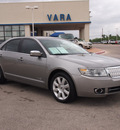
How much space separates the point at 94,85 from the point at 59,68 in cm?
87

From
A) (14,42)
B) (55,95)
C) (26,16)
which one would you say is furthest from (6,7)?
(55,95)

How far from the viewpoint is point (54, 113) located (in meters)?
3.52

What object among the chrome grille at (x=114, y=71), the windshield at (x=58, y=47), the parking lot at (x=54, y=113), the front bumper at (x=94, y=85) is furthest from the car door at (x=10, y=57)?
the chrome grille at (x=114, y=71)

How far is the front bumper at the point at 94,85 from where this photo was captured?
3632 millimetres

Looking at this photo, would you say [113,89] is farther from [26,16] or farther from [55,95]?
[26,16]

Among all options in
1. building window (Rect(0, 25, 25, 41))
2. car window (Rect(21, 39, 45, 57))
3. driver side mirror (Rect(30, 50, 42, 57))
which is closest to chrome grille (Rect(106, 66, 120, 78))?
driver side mirror (Rect(30, 50, 42, 57))

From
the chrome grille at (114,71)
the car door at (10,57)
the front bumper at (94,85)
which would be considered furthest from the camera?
the car door at (10,57)

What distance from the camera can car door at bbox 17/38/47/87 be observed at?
446cm

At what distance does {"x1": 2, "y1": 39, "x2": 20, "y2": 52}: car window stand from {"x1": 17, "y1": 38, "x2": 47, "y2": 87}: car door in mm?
251

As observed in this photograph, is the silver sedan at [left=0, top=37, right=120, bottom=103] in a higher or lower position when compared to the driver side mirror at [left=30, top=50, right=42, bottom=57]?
lower

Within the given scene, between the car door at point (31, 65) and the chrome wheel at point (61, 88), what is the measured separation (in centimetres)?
38

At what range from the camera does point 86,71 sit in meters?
3.71

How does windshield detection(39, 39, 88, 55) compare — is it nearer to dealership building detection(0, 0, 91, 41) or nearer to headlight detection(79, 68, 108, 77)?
headlight detection(79, 68, 108, 77)

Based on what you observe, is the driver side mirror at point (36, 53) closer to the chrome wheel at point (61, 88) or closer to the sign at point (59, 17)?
the chrome wheel at point (61, 88)
